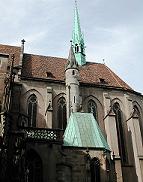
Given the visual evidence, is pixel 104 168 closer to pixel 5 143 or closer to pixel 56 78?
pixel 5 143

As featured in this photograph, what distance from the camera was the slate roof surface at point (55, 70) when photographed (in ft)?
86.5

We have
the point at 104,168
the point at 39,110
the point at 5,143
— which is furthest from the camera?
the point at 39,110

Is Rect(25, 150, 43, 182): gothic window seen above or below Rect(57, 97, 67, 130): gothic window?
below

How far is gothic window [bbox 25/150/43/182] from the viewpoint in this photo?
49.0 ft

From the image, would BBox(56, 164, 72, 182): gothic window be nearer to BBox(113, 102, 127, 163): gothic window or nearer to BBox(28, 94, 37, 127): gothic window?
BBox(28, 94, 37, 127): gothic window

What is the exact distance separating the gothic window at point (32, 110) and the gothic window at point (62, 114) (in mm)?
1990

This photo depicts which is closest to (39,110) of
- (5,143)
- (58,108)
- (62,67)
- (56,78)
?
(58,108)

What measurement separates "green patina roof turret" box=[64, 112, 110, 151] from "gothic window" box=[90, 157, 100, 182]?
2.69 feet

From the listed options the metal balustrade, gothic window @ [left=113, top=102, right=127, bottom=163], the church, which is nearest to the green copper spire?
→ the church

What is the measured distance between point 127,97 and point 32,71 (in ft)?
29.0

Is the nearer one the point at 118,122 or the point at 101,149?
the point at 101,149

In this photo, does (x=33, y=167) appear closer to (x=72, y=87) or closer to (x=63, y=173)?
(x=63, y=173)

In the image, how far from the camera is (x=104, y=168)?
1616 centimetres

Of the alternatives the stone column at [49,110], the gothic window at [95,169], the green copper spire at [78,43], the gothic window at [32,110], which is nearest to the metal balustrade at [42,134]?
the gothic window at [95,169]
